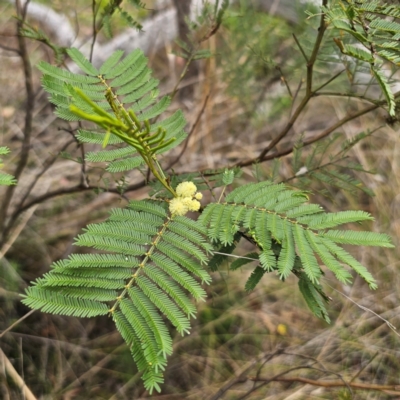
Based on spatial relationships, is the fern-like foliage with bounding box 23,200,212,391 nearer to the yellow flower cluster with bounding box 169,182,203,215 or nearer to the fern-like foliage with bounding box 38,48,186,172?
the yellow flower cluster with bounding box 169,182,203,215

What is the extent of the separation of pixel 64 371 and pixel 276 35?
2.36 m

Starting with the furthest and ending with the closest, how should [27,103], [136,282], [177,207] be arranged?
[27,103], [177,207], [136,282]

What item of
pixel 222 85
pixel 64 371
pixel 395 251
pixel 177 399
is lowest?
pixel 177 399

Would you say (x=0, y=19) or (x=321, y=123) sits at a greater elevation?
(x=0, y=19)

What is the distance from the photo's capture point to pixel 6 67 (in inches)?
128

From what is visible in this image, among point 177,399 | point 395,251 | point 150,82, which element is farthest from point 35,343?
point 395,251

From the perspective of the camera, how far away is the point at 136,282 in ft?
3.07

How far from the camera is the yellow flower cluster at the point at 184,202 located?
3.42 feet

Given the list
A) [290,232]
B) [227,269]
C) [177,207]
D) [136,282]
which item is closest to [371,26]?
[290,232]

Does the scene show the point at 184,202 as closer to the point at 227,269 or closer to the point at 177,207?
the point at 177,207

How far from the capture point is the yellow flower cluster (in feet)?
3.42

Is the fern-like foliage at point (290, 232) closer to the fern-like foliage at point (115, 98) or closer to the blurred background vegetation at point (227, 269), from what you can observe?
the fern-like foliage at point (115, 98)

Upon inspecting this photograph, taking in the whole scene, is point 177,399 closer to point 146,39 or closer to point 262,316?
point 262,316

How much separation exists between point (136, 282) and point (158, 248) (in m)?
0.10
